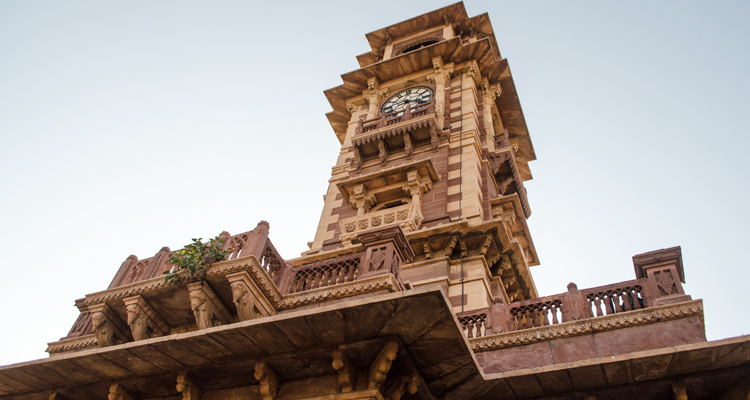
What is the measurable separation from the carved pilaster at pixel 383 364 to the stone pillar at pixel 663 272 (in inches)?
184

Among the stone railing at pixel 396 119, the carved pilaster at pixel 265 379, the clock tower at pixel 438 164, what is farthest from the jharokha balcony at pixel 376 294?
the stone railing at pixel 396 119

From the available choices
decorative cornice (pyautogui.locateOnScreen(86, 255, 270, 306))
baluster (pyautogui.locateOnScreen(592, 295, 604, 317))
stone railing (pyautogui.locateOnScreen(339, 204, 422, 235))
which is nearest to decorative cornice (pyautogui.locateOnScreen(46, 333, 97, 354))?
decorative cornice (pyautogui.locateOnScreen(86, 255, 270, 306))

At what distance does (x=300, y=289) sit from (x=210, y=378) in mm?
2951

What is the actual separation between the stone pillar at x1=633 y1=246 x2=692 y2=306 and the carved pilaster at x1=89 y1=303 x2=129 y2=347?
30.9ft

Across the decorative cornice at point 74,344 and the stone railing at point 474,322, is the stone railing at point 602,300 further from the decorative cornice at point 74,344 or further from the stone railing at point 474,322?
the decorative cornice at point 74,344

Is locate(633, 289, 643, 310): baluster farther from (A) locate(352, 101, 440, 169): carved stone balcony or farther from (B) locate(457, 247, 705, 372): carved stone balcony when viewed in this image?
(A) locate(352, 101, 440, 169): carved stone balcony

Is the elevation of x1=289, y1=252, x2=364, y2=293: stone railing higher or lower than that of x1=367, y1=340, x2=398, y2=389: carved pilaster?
higher

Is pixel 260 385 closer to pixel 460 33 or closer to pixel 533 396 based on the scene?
pixel 533 396

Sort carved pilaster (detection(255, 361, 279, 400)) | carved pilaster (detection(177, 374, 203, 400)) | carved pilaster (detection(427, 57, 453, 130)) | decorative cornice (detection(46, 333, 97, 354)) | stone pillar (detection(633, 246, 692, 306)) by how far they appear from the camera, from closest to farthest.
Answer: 1. carved pilaster (detection(255, 361, 279, 400))
2. carved pilaster (detection(177, 374, 203, 400))
3. stone pillar (detection(633, 246, 692, 306))
4. decorative cornice (detection(46, 333, 97, 354))
5. carved pilaster (detection(427, 57, 453, 130))

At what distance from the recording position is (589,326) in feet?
32.6

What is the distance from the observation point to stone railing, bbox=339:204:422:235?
16234 mm

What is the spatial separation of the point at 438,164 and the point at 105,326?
11212 mm

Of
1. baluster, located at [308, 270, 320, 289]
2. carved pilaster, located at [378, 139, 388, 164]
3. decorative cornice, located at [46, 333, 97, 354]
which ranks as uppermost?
carved pilaster, located at [378, 139, 388, 164]

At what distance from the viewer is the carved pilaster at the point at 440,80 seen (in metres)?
21.4
